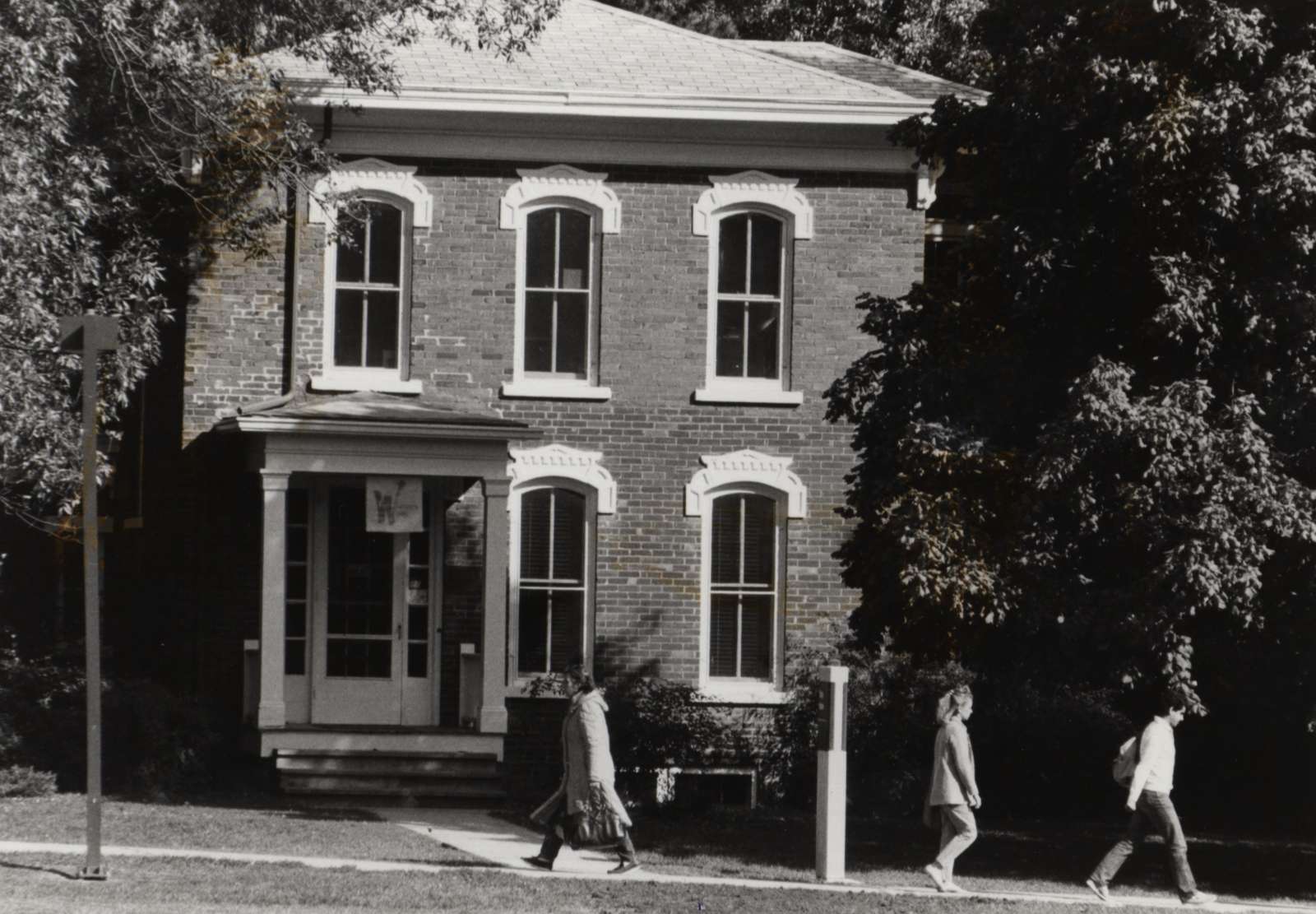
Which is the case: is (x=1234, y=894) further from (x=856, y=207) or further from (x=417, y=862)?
(x=856, y=207)

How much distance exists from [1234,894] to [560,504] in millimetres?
8345

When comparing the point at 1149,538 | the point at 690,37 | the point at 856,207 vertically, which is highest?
the point at 690,37

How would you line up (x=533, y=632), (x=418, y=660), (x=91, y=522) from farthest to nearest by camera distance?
(x=533, y=632)
(x=418, y=660)
(x=91, y=522)

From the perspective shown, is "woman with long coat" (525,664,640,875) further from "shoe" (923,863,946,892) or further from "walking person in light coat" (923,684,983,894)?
"walking person in light coat" (923,684,983,894)

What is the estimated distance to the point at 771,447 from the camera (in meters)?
20.1

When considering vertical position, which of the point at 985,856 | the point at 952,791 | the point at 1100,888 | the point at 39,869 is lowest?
the point at 985,856

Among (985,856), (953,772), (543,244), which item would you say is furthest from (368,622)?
(953,772)

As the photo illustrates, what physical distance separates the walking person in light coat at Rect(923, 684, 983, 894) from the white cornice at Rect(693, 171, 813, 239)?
24.6ft

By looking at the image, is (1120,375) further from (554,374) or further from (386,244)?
(386,244)

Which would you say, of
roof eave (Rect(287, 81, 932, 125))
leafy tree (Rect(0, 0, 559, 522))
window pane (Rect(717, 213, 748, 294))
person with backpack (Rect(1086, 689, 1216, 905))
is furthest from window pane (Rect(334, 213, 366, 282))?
person with backpack (Rect(1086, 689, 1216, 905))

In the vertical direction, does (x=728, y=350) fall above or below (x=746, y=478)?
above

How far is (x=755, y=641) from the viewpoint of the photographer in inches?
794

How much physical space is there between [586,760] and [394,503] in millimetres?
5943

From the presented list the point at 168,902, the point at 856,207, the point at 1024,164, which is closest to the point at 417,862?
the point at 168,902
